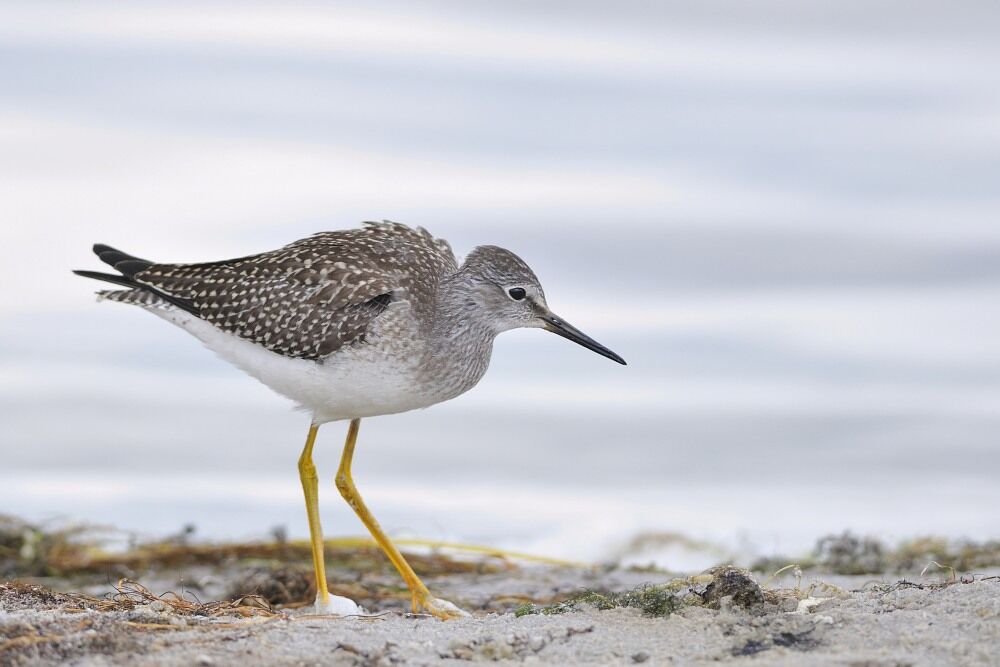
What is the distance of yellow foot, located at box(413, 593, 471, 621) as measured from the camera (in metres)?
7.07

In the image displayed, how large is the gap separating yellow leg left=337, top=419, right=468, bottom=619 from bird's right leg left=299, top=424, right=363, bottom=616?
195mm

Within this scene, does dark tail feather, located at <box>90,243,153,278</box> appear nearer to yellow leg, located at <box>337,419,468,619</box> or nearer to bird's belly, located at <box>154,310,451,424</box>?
bird's belly, located at <box>154,310,451,424</box>

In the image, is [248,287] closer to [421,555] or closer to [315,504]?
[315,504]

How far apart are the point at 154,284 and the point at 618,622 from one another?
14.0ft

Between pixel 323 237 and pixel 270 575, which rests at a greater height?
pixel 323 237

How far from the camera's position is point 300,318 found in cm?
741

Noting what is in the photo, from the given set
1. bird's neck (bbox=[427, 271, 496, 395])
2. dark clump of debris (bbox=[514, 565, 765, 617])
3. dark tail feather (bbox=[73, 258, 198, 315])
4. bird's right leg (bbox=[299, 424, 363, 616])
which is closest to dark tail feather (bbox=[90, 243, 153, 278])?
dark tail feather (bbox=[73, 258, 198, 315])

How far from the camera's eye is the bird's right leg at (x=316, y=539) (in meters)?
7.12

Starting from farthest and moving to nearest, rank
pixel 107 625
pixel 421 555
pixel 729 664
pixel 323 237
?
1. pixel 421 555
2. pixel 323 237
3. pixel 107 625
4. pixel 729 664

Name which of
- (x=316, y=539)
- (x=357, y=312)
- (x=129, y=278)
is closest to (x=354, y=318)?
(x=357, y=312)

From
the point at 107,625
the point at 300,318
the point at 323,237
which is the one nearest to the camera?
the point at 107,625

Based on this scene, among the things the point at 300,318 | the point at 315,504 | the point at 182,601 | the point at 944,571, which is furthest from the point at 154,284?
the point at 944,571

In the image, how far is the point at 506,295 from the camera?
777cm

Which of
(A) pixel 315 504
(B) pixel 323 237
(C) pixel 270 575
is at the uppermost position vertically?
(B) pixel 323 237
